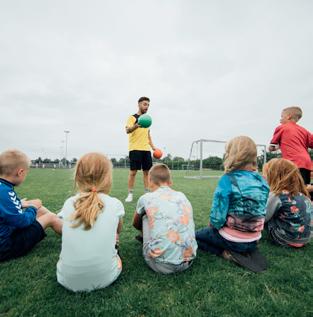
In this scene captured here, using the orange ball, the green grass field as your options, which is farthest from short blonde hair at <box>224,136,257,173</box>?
the orange ball

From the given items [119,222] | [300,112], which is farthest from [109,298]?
[300,112]

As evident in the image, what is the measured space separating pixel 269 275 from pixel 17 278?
2.35 meters

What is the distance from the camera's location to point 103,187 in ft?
7.38

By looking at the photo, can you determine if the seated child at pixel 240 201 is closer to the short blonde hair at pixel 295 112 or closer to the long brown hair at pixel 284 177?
the long brown hair at pixel 284 177

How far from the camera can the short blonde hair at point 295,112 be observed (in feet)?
15.6

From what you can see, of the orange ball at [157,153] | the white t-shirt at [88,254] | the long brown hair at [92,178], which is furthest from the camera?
the orange ball at [157,153]

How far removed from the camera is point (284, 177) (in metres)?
3.17

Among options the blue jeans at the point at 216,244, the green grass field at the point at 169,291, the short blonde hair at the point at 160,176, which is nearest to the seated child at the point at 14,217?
the green grass field at the point at 169,291

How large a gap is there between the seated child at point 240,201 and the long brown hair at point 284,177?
0.66 meters

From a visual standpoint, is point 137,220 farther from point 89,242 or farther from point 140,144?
point 140,144

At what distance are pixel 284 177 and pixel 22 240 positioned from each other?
10.6ft

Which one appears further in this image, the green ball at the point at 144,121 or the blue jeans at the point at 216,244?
the green ball at the point at 144,121

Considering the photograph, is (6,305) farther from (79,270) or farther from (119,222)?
(119,222)

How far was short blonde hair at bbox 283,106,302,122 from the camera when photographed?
4770mm
